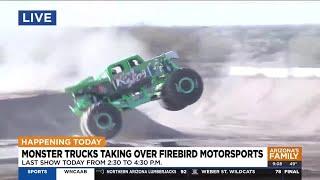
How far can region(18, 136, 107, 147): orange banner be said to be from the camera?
256 cm


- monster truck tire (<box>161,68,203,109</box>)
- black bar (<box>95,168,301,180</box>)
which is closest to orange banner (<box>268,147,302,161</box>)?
black bar (<box>95,168,301,180</box>)

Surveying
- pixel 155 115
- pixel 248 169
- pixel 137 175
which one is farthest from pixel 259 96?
pixel 137 175

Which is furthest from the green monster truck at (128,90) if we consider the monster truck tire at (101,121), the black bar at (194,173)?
the black bar at (194,173)

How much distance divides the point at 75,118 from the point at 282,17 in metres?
1.38

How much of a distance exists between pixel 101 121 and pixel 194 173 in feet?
2.12

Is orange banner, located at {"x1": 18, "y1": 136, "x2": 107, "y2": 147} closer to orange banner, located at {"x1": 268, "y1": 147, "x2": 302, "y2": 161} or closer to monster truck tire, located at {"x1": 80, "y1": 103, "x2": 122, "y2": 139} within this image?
monster truck tire, located at {"x1": 80, "y1": 103, "x2": 122, "y2": 139}

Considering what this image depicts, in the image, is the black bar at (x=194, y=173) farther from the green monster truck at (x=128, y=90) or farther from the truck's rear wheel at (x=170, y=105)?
the truck's rear wheel at (x=170, y=105)

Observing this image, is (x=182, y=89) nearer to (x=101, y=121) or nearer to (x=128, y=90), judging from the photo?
(x=128, y=90)

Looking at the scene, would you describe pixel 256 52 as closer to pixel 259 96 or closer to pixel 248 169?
pixel 259 96

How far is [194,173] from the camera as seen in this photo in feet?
8.39

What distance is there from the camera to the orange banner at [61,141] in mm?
2559

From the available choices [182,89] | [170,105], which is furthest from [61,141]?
[182,89]

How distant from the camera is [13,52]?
2545 millimetres

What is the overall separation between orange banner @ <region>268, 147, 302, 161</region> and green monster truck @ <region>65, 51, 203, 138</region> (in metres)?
0.56
